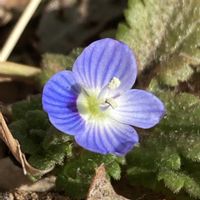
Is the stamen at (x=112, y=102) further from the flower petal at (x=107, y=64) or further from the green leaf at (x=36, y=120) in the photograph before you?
the green leaf at (x=36, y=120)

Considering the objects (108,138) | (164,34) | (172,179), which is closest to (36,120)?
(108,138)

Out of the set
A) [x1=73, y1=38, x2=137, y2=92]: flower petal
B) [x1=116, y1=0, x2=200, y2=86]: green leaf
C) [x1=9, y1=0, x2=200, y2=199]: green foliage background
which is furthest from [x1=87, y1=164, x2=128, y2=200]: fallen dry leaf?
[x1=116, y1=0, x2=200, y2=86]: green leaf

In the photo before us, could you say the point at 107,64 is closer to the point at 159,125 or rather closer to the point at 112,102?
the point at 112,102

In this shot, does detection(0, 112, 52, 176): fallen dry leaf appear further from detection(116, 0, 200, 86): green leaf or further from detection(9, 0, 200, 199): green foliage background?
detection(116, 0, 200, 86): green leaf

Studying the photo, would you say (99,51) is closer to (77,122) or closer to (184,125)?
(77,122)

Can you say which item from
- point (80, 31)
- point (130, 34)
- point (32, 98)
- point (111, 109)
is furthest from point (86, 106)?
point (80, 31)
